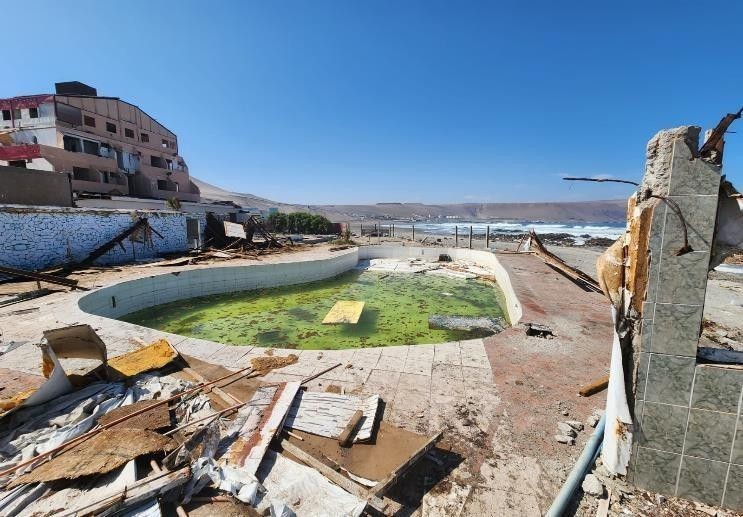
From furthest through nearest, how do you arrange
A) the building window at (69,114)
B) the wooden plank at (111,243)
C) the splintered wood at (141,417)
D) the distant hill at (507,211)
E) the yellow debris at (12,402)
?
1. the distant hill at (507,211)
2. the building window at (69,114)
3. the wooden plank at (111,243)
4. the yellow debris at (12,402)
5. the splintered wood at (141,417)

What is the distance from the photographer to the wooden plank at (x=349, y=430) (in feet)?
11.4

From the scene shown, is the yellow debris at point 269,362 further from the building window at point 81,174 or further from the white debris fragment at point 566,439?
the building window at point 81,174

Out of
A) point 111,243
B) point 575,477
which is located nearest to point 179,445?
point 575,477

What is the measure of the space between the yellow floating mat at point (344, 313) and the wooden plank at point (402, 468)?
249 inches

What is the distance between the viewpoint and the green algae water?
8469 millimetres

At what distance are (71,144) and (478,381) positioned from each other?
126 feet

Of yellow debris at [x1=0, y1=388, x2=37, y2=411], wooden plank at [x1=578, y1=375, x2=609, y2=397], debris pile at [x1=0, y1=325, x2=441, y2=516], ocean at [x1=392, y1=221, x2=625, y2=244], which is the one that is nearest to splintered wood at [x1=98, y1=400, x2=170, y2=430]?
debris pile at [x1=0, y1=325, x2=441, y2=516]

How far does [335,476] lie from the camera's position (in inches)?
113

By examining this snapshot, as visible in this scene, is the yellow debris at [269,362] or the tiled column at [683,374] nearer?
the tiled column at [683,374]

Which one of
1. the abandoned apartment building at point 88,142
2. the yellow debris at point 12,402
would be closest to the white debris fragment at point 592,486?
the yellow debris at point 12,402

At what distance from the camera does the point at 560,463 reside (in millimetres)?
3213

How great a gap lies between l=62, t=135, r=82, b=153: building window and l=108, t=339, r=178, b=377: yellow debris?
1309 inches

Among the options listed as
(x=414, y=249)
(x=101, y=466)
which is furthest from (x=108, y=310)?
(x=414, y=249)

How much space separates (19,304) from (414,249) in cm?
1777
